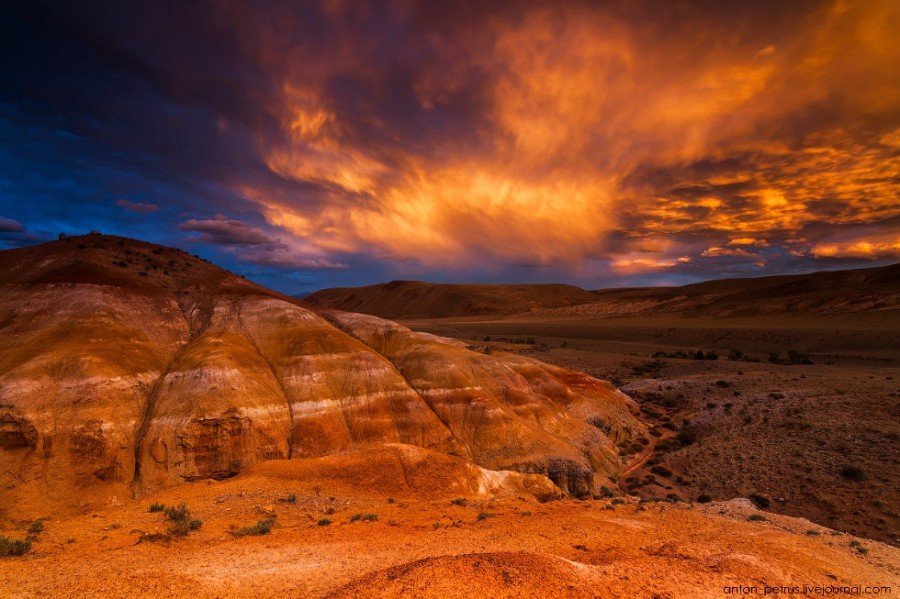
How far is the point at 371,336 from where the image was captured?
34.1 m

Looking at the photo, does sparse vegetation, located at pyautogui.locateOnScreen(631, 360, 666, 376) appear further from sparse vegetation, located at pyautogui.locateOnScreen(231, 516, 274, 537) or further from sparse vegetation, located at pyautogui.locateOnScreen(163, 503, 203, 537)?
sparse vegetation, located at pyautogui.locateOnScreen(163, 503, 203, 537)

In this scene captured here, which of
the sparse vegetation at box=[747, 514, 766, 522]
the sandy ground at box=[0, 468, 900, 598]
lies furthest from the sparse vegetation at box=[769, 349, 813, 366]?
the sandy ground at box=[0, 468, 900, 598]

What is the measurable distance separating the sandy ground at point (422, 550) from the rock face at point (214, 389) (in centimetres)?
301

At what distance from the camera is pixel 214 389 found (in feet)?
70.3

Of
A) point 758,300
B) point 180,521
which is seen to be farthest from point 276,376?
point 758,300

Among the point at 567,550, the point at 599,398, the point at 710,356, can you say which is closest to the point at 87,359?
the point at 567,550

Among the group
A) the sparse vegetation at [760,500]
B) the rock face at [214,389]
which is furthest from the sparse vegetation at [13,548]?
the sparse vegetation at [760,500]

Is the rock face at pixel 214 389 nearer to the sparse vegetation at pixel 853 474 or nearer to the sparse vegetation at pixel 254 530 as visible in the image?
the sparse vegetation at pixel 254 530

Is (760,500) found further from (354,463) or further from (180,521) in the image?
(180,521)

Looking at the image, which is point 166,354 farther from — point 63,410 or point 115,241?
point 115,241

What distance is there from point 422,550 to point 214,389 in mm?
15829

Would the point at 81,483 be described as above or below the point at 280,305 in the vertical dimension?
below

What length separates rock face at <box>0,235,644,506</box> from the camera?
1823 centimetres

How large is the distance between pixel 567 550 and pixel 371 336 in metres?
25.0
